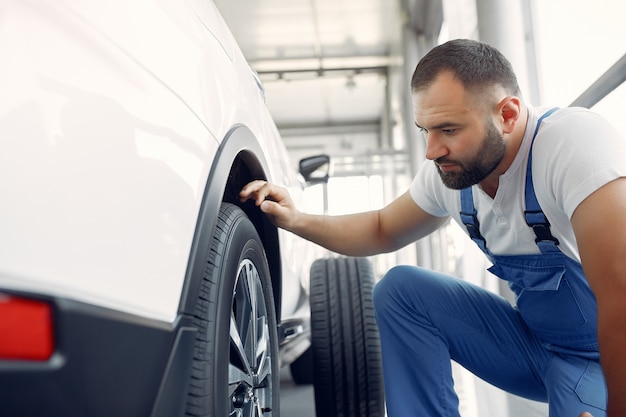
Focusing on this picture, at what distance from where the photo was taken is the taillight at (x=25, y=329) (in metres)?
0.53

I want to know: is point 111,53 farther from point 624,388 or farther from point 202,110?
point 624,388

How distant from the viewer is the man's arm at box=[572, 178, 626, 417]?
1.04 metres

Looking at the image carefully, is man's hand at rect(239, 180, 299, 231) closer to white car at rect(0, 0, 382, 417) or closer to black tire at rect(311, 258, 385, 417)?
white car at rect(0, 0, 382, 417)

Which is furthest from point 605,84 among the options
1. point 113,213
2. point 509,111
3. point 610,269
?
point 113,213

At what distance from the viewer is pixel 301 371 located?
141 inches

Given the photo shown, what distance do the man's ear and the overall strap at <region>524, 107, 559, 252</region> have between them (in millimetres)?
62

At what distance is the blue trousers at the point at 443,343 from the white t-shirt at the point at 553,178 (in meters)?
0.20

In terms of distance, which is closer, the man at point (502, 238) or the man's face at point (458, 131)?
the man at point (502, 238)

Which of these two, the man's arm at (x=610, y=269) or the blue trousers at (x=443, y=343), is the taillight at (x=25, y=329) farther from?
the blue trousers at (x=443, y=343)

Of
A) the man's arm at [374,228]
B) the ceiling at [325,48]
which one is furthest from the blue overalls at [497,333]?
the ceiling at [325,48]


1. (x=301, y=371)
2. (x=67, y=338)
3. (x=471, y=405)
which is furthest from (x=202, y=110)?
(x=301, y=371)

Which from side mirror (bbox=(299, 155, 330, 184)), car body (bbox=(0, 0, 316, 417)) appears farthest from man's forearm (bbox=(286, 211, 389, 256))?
side mirror (bbox=(299, 155, 330, 184))

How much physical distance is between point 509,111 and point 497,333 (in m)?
0.61

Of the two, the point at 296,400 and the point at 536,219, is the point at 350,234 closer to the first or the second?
the point at 536,219
